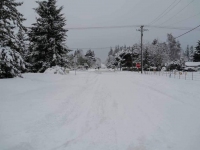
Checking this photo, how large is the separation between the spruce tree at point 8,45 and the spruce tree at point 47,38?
13.3m

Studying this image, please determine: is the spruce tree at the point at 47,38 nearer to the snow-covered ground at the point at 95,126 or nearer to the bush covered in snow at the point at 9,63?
the bush covered in snow at the point at 9,63

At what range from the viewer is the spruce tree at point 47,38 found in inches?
1182

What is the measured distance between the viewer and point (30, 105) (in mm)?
8539

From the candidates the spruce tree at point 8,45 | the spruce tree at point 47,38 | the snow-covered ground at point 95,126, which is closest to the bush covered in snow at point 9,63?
the spruce tree at point 8,45

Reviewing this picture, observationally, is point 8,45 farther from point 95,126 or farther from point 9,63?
point 95,126

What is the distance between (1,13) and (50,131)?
1341cm

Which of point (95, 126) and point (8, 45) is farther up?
point (8, 45)

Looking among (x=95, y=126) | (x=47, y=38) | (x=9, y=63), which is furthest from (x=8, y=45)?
(x=47, y=38)

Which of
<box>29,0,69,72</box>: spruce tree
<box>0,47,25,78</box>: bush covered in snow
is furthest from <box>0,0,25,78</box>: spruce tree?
<box>29,0,69,72</box>: spruce tree

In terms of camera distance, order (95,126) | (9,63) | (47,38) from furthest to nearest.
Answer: (47,38) < (9,63) < (95,126)

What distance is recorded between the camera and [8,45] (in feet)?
52.3

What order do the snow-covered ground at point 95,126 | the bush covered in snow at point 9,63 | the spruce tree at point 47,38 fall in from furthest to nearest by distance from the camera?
the spruce tree at point 47,38 < the bush covered in snow at point 9,63 < the snow-covered ground at point 95,126

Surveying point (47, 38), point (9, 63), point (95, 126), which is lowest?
point (95, 126)

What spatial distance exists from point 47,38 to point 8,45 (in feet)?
50.2
